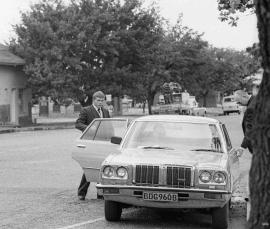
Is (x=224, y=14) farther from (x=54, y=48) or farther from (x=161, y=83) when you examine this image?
(x=161, y=83)

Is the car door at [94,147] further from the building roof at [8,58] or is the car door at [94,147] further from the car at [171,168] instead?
the building roof at [8,58]

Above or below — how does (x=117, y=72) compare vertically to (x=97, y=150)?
above

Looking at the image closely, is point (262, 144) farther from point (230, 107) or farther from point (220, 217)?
point (230, 107)

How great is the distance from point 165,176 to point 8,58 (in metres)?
35.0

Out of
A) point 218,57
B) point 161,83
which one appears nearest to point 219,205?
point 161,83

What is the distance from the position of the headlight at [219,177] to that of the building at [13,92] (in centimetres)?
3349

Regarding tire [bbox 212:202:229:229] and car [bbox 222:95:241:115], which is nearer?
tire [bbox 212:202:229:229]

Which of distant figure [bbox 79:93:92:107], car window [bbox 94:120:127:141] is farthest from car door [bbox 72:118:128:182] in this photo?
distant figure [bbox 79:93:92:107]

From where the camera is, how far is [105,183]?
26.1 feet

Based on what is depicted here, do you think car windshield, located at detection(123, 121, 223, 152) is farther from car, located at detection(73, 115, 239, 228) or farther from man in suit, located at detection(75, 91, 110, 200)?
man in suit, located at detection(75, 91, 110, 200)

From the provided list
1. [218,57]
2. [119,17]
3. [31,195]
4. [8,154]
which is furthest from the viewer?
[218,57]

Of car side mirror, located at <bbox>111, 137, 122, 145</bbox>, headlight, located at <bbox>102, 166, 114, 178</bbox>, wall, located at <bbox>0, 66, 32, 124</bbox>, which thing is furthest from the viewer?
wall, located at <bbox>0, 66, 32, 124</bbox>

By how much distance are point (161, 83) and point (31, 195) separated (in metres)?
48.9

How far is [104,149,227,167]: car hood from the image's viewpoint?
25.8 ft
